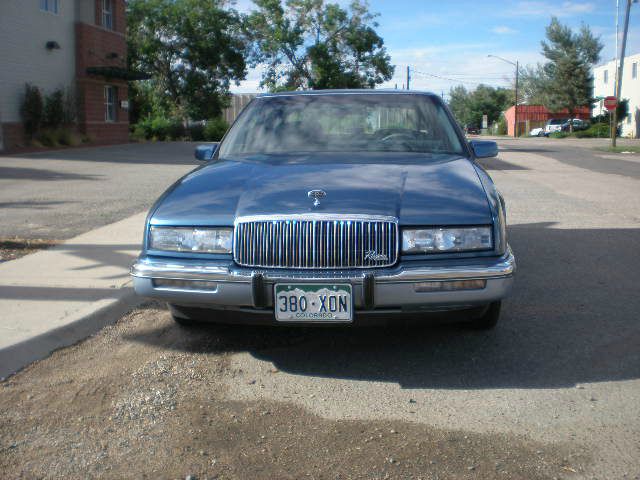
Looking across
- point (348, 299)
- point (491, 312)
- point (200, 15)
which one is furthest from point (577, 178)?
point (200, 15)

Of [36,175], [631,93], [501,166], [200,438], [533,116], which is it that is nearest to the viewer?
[200,438]

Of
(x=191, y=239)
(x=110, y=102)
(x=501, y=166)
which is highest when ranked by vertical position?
(x=110, y=102)

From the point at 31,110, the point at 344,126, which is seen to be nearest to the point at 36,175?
the point at 31,110

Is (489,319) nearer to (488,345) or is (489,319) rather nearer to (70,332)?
(488,345)

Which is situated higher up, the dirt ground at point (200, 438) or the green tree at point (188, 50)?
the green tree at point (188, 50)

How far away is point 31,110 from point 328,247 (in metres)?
23.0

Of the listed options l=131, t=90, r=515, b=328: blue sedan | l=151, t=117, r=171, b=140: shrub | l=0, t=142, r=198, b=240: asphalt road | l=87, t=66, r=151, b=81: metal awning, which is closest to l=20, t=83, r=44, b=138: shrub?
l=0, t=142, r=198, b=240: asphalt road

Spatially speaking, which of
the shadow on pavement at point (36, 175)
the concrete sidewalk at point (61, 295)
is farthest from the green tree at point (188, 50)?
the concrete sidewalk at point (61, 295)

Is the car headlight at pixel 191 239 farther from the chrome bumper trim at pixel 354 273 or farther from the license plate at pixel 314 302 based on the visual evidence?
the license plate at pixel 314 302

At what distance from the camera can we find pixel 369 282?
12.4 ft

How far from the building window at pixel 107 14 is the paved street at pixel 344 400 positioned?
27622 mm

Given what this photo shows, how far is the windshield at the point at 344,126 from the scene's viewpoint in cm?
535

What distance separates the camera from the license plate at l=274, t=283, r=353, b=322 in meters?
3.78

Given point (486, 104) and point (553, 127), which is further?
point (486, 104)
